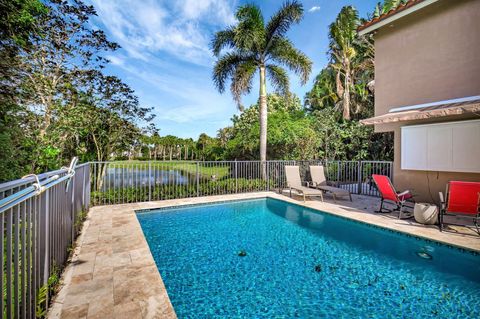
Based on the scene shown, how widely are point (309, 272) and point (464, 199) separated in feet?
14.2

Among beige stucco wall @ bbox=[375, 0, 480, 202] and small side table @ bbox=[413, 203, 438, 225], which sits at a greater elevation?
beige stucco wall @ bbox=[375, 0, 480, 202]

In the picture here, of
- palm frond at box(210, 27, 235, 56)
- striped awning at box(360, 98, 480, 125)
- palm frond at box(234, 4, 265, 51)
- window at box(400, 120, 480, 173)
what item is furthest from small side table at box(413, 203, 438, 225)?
palm frond at box(210, 27, 235, 56)

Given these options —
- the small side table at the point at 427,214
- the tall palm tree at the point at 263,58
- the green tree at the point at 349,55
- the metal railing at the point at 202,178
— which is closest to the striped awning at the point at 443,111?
the small side table at the point at 427,214

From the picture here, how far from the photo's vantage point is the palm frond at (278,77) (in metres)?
12.7

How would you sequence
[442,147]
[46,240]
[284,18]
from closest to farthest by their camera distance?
[46,240], [442,147], [284,18]

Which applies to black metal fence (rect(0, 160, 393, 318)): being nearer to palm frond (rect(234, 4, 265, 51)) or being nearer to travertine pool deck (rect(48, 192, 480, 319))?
travertine pool deck (rect(48, 192, 480, 319))

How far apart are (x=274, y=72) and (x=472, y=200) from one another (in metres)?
9.92

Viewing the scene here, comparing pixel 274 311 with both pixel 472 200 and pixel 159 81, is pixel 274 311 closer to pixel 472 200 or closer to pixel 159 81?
pixel 472 200

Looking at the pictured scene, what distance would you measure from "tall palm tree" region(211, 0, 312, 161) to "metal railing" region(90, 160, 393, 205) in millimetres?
1333

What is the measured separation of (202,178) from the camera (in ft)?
35.7

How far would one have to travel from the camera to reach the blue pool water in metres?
3.18

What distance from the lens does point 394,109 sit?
895 cm

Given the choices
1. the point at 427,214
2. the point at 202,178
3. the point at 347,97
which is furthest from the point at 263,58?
the point at 427,214

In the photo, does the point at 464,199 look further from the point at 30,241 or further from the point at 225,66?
the point at 225,66
